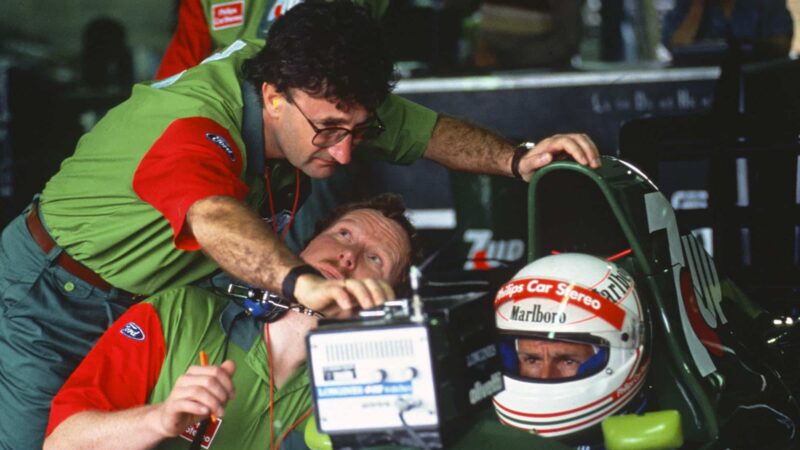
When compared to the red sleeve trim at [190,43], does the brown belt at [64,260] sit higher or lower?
lower

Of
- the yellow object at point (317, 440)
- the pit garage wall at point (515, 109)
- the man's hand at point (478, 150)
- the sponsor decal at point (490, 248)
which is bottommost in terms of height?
the sponsor decal at point (490, 248)

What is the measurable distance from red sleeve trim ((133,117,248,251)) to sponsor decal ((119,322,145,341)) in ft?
1.00

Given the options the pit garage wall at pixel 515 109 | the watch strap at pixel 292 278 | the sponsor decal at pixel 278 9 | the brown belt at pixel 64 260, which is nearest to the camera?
the watch strap at pixel 292 278

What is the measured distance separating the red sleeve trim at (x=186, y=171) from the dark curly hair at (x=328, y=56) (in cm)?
22

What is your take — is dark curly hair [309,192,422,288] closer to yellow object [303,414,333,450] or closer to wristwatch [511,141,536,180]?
wristwatch [511,141,536,180]

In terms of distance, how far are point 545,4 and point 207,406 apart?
4.56 m

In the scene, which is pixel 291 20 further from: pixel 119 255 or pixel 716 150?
pixel 716 150

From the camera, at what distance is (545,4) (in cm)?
621

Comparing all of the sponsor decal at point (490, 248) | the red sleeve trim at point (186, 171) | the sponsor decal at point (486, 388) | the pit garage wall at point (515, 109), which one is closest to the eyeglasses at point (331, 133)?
the red sleeve trim at point (186, 171)

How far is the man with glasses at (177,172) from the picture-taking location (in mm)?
2525

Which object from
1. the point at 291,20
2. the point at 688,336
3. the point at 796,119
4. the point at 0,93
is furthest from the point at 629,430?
the point at 0,93

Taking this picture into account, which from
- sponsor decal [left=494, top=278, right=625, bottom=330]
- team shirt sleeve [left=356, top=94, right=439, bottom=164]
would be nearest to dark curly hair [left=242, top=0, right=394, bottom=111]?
team shirt sleeve [left=356, top=94, right=439, bottom=164]

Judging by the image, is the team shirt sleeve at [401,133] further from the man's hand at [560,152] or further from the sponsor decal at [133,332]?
the sponsor decal at [133,332]

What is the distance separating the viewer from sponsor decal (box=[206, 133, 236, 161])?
8.32 feet
